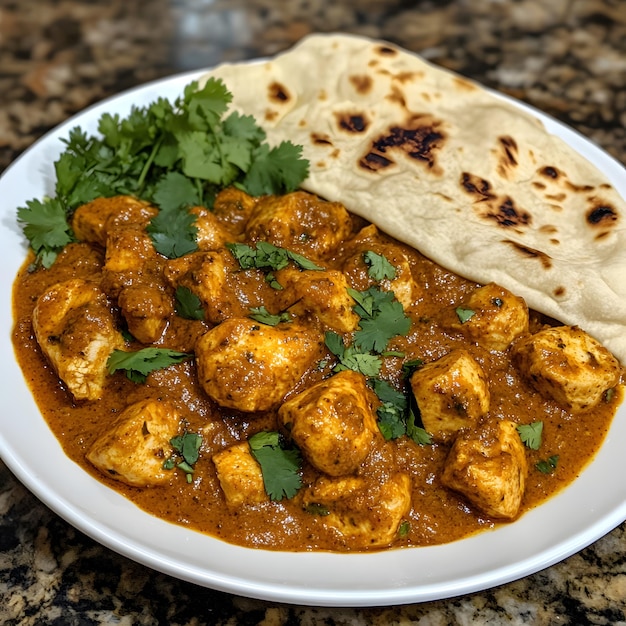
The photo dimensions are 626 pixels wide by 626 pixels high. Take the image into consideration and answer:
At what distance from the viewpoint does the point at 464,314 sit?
9.62 feet

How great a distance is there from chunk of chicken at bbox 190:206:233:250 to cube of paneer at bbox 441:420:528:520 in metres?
1.33

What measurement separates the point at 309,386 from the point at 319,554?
65 cm

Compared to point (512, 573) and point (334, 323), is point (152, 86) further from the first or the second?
point (512, 573)

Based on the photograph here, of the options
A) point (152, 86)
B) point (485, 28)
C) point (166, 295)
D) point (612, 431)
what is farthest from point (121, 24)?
point (612, 431)

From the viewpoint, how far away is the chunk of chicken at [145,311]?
9.09 feet

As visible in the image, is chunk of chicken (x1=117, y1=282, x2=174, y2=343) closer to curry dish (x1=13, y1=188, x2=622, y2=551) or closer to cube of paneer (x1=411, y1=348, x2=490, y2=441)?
curry dish (x1=13, y1=188, x2=622, y2=551)

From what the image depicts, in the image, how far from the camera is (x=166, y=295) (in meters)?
2.95

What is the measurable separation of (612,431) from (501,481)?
0.60 metres

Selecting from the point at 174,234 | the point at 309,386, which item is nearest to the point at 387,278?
the point at 309,386

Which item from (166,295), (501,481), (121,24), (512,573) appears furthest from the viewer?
(121,24)

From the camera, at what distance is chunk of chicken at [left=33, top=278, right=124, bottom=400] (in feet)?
8.97

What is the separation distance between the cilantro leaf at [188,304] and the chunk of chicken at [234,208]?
22.2 inches

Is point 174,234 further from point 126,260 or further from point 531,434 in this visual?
point 531,434

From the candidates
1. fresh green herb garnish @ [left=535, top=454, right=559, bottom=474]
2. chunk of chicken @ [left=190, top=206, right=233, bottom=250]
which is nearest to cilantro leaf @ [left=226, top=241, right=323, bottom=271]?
chunk of chicken @ [left=190, top=206, right=233, bottom=250]
